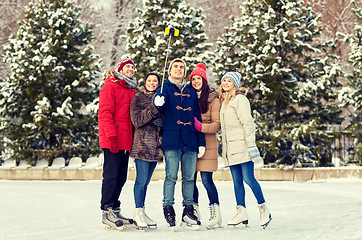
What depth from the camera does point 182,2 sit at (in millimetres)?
18516

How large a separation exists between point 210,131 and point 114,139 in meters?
1.18

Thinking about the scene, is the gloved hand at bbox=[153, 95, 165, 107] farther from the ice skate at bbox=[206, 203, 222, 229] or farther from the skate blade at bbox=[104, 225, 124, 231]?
the skate blade at bbox=[104, 225, 124, 231]

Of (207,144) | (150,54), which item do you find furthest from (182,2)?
(207,144)

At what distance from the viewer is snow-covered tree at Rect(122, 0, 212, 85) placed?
1783cm

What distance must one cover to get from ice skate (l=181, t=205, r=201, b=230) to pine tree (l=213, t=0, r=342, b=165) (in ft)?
29.8

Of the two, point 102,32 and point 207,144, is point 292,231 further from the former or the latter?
point 102,32

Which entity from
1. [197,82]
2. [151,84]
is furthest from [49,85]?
[197,82]

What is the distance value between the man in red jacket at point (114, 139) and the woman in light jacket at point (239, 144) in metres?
1.21

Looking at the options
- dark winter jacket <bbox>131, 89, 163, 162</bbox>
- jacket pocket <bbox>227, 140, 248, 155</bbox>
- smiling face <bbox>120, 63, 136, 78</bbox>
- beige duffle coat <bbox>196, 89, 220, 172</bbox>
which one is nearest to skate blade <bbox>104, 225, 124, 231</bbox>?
dark winter jacket <bbox>131, 89, 163, 162</bbox>

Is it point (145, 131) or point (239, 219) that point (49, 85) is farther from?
point (239, 219)

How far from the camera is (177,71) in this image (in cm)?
725

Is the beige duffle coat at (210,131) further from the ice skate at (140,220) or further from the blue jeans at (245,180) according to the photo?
the ice skate at (140,220)

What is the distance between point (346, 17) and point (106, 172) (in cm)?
2548

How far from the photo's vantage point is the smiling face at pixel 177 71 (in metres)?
7.25
